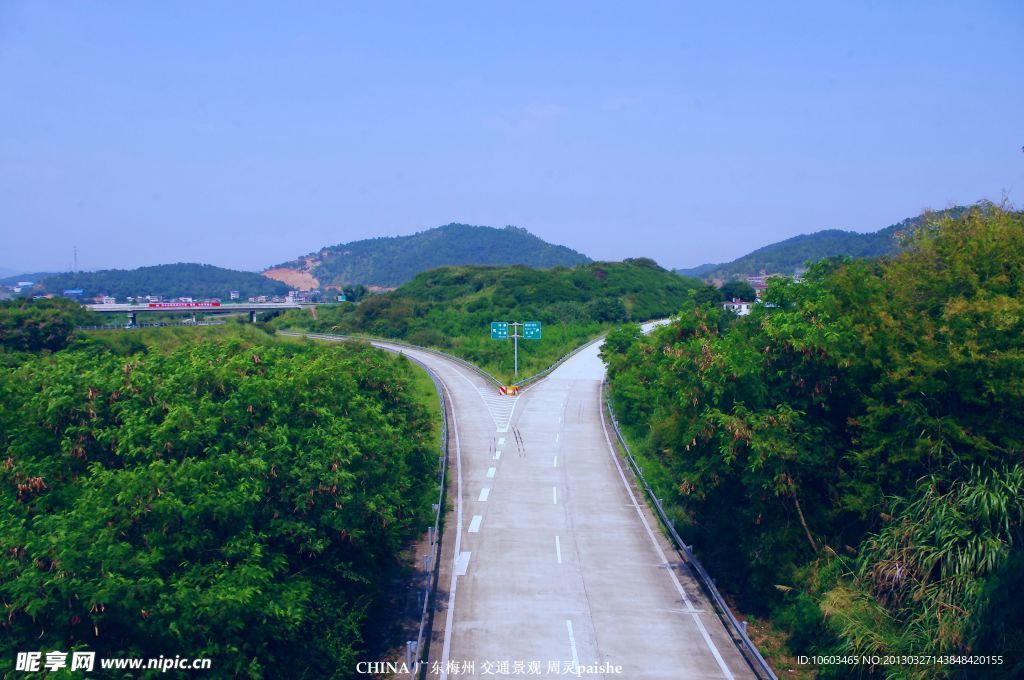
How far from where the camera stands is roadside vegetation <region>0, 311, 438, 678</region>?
11.7 m

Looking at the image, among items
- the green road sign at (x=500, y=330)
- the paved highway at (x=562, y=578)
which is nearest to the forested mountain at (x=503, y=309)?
the green road sign at (x=500, y=330)

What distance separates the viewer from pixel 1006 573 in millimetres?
13328

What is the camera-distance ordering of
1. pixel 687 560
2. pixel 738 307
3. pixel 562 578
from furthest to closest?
pixel 738 307
pixel 687 560
pixel 562 578

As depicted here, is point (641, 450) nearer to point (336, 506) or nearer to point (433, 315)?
point (336, 506)

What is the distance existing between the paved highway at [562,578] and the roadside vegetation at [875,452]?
2.21 meters

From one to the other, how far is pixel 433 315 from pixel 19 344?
55.9 m

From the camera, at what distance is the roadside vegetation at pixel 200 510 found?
460 inches

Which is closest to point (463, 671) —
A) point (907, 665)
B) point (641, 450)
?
point (907, 665)

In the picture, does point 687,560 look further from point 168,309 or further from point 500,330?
point 168,309

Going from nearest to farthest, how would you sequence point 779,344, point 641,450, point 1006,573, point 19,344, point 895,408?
point 1006,573 < point 895,408 < point 779,344 < point 641,450 < point 19,344

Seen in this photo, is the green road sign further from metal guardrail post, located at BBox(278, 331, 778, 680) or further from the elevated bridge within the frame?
the elevated bridge

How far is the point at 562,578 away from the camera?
2014 cm

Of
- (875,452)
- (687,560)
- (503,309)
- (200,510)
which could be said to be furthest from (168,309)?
(875,452)

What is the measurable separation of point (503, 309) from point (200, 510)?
Answer: 272 ft
